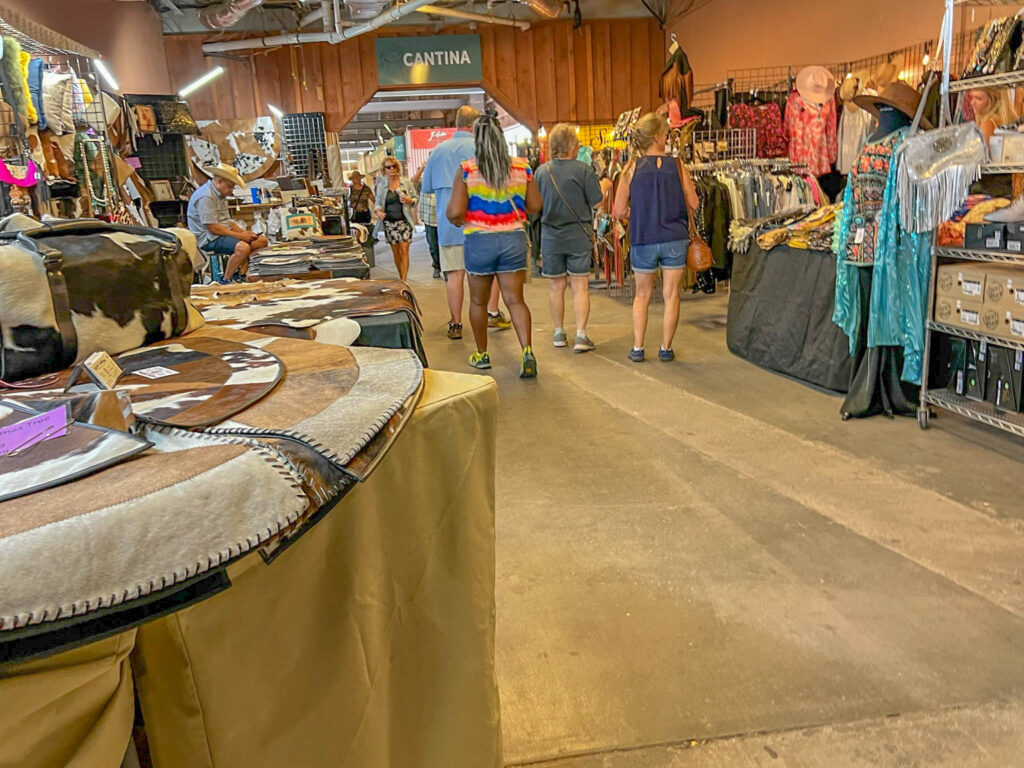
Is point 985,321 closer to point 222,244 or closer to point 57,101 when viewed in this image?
point 57,101

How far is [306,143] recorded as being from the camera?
11.4 metres

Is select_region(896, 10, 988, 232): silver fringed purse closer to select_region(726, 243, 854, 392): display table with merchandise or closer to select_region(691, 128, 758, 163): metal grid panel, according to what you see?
select_region(726, 243, 854, 392): display table with merchandise

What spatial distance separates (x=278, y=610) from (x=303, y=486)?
201mm

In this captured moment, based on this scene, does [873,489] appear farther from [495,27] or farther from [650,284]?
A: [495,27]

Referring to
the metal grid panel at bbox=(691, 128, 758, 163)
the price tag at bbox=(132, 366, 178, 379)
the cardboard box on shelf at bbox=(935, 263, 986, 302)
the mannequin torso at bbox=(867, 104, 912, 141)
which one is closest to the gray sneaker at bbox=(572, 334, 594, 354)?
the mannequin torso at bbox=(867, 104, 912, 141)

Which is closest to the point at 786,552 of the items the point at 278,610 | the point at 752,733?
the point at 752,733

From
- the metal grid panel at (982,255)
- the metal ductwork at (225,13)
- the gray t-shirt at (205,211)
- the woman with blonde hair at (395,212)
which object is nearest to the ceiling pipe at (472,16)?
the metal ductwork at (225,13)

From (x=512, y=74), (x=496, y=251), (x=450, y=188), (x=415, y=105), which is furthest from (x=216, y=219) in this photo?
(x=415, y=105)

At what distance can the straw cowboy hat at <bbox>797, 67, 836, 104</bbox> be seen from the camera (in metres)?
6.45

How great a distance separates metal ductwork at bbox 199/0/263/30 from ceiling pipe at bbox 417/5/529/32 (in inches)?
78.9

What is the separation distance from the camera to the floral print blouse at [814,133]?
6539 millimetres

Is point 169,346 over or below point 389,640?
over

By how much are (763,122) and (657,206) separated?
311cm

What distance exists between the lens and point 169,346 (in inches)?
58.4
